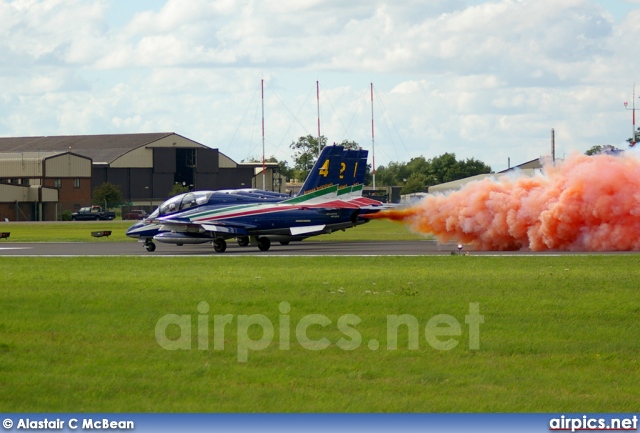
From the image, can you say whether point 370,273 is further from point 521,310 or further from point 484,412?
point 484,412

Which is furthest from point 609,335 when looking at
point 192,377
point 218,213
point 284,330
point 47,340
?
point 218,213

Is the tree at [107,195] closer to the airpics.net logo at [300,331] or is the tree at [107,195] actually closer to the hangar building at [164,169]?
the hangar building at [164,169]

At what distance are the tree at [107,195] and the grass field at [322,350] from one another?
102m

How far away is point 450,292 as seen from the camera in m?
23.5

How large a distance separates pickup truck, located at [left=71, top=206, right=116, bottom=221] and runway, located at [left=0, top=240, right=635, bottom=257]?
65027 millimetres

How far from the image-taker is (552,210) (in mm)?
41875

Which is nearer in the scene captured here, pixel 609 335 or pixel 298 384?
pixel 298 384

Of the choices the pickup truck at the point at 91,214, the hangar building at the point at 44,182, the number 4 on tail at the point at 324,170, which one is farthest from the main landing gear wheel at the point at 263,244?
the hangar building at the point at 44,182

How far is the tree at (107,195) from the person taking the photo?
129000 mm

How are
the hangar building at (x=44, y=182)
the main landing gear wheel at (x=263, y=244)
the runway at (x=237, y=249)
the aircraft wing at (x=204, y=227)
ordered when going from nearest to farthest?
the runway at (x=237, y=249) < the aircraft wing at (x=204, y=227) < the main landing gear wheel at (x=263, y=244) < the hangar building at (x=44, y=182)

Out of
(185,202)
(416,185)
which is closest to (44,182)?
(416,185)

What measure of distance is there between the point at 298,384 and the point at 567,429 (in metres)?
4.03

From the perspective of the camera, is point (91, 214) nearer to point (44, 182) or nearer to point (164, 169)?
point (44, 182)

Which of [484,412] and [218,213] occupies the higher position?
[218,213]
